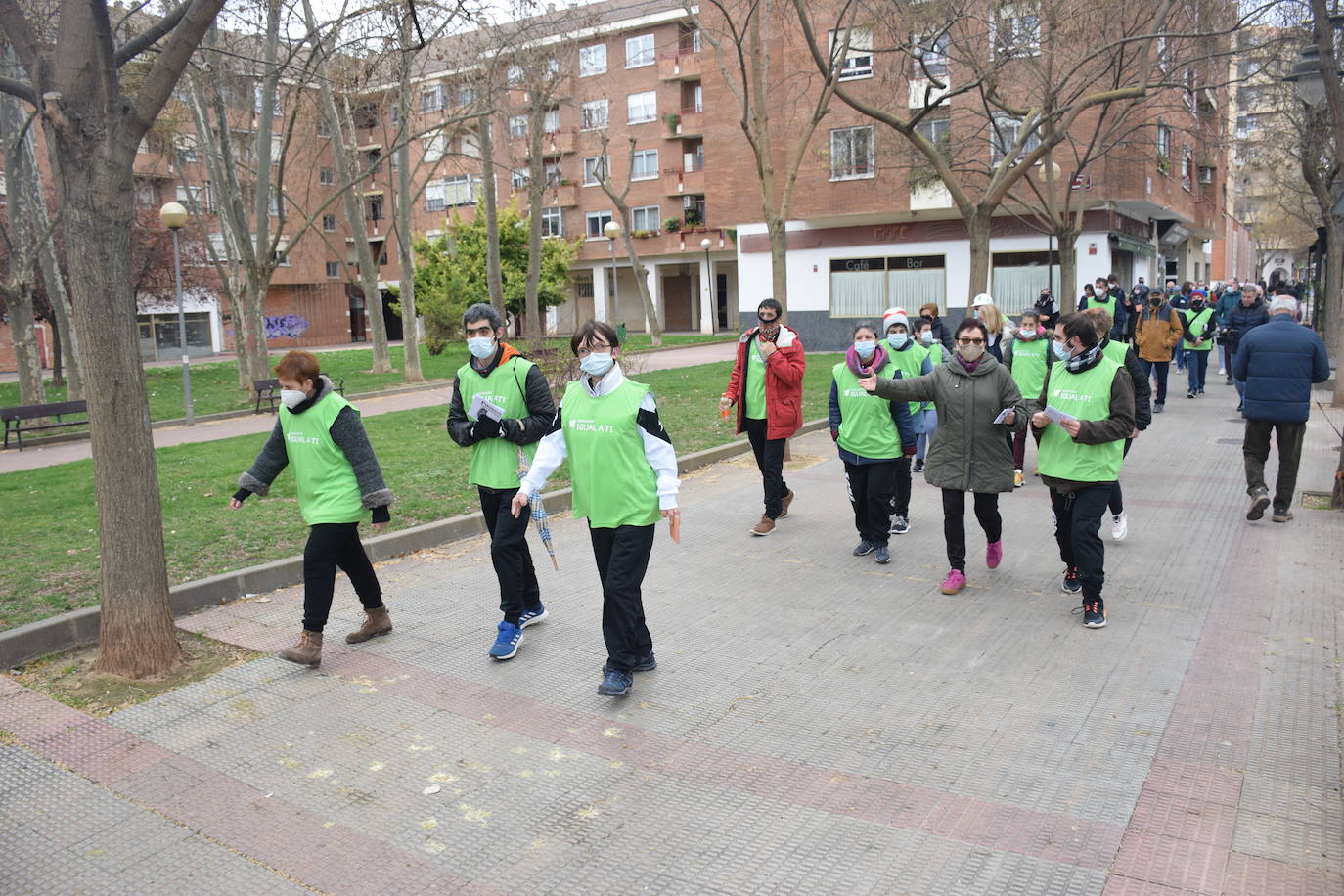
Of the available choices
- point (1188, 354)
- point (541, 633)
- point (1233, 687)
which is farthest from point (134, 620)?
point (1188, 354)

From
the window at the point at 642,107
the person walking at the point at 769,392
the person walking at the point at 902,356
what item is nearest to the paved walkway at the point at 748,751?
the person walking at the point at 902,356

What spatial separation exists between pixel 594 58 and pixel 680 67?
4.78m

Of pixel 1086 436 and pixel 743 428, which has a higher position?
pixel 1086 436

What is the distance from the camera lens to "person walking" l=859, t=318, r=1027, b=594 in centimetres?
666

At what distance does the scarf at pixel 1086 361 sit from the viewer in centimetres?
635

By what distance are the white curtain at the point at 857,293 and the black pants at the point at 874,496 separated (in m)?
26.1

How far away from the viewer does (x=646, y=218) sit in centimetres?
4966

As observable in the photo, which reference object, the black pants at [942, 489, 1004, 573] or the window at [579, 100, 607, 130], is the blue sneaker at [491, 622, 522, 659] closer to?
the black pants at [942, 489, 1004, 573]

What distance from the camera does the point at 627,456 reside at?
5215mm

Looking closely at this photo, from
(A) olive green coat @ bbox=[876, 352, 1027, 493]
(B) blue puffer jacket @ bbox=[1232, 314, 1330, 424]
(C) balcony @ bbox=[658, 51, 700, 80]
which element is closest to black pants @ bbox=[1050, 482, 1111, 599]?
(A) olive green coat @ bbox=[876, 352, 1027, 493]

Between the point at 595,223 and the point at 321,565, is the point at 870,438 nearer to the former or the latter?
the point at 321,565

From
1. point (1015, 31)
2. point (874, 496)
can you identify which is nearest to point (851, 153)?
point (1015, 31)

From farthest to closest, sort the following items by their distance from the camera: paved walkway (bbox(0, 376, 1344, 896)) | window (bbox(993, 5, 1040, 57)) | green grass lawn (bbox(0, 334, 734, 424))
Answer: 1. green grass lawn (bbox(0, 334, 734, 424))
2. window (bbox(993, 5, 1040, 57))
3. paved walkway (bbox(0, 376, 1344, 896))

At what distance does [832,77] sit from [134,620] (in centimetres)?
1285
